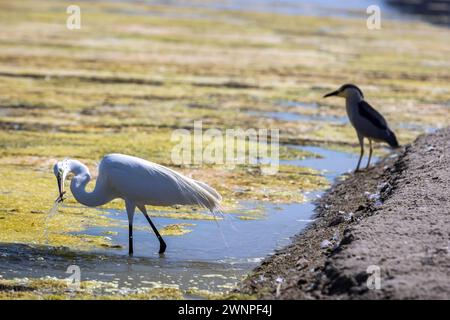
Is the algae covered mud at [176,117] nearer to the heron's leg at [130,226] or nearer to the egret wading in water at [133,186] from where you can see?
the heron's leg at [130,226]

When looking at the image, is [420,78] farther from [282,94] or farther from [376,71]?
[282,94]

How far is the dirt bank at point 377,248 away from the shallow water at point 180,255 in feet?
1.04

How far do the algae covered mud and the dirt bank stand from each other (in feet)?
1.66

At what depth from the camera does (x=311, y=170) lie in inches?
581

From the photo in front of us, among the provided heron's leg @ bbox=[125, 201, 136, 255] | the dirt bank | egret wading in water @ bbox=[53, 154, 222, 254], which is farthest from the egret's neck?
the dirt bank

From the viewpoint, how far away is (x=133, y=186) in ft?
31.7

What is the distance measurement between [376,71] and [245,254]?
64.7 ft

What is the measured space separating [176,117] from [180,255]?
946 centimetres

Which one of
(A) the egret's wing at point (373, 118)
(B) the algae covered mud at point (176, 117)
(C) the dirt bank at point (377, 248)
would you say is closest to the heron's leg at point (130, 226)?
(B) the algae covered mud at point (176, 117)

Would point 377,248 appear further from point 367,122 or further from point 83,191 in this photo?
point 367,122

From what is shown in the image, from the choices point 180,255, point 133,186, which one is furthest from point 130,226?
point 180,255

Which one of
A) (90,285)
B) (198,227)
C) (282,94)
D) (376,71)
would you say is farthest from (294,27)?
(90,285)

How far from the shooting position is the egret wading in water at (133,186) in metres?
9.64
